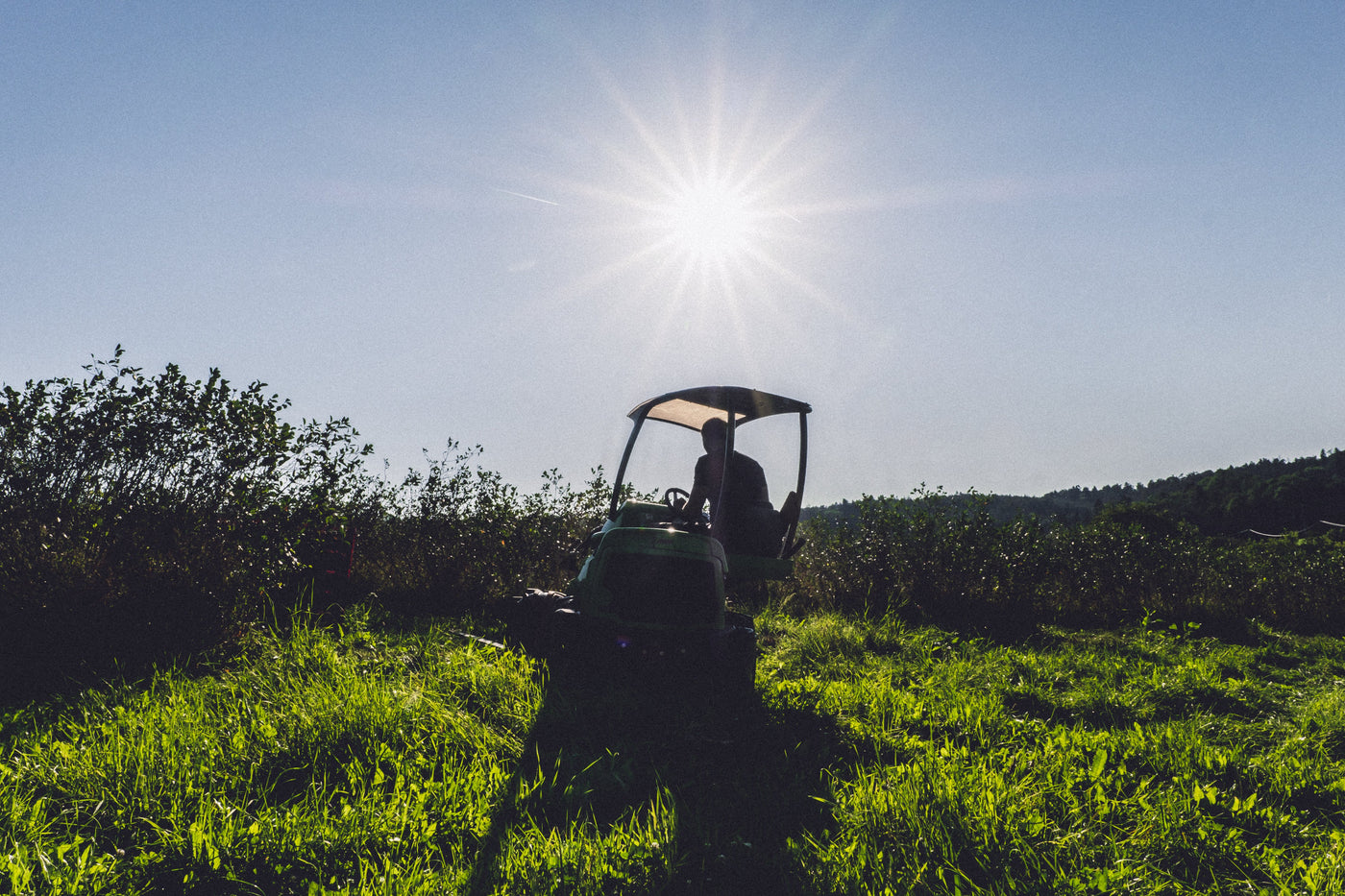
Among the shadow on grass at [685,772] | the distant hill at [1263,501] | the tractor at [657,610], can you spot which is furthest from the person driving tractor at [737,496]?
Answer: the distant hill at [1263,501]

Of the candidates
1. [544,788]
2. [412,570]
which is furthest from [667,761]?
[412,570]

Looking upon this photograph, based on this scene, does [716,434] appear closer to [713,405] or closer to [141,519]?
[713,405]

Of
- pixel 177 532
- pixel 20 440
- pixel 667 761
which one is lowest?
pixel 667 761

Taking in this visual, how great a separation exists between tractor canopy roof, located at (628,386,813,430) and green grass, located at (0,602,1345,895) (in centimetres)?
223

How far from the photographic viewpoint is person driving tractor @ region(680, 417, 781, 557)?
204 inches

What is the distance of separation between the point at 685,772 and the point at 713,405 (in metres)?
3.00

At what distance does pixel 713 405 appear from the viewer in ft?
18.0

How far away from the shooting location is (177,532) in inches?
210

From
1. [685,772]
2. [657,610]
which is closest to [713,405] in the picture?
[657,610]

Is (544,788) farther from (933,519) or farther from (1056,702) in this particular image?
(933,519)

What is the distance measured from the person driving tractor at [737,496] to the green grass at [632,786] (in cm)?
114

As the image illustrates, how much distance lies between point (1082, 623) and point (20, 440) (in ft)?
41.3

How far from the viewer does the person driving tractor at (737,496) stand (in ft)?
17.0

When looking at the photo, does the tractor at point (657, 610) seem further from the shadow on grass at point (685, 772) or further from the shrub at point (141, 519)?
the shrub at point (141, 519)
